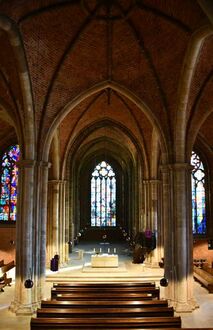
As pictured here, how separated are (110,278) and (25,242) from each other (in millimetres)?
6613

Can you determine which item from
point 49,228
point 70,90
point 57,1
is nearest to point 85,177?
point 49,228

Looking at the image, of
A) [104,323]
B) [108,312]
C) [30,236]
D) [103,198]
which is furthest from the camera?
[103,198]

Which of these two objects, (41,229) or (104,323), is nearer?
(104,323)

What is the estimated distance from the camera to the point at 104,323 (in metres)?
11.4

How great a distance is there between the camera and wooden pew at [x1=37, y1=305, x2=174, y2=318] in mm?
12416

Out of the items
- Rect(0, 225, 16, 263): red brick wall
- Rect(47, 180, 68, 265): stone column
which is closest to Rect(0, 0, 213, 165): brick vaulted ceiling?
Rect(47, 180, 68, 265): stone column

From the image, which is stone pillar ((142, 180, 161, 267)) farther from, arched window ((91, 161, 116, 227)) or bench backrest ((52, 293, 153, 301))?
arched window ((91, 161, 116, 227))

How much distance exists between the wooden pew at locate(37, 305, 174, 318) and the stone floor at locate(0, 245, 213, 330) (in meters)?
1.57

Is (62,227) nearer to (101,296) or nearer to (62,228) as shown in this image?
(62,228)

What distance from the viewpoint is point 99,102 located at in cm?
2350

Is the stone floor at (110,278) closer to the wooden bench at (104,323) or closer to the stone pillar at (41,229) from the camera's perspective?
the stone pillar at (41,229)

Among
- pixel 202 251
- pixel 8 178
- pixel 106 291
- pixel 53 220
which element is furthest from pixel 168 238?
pixel 8 178

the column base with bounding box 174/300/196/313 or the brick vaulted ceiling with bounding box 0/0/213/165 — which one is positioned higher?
the brick vaulted ceiling with bounding box 0/0/213/165

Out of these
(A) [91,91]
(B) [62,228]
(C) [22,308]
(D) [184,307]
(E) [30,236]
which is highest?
(A) [91,91]
